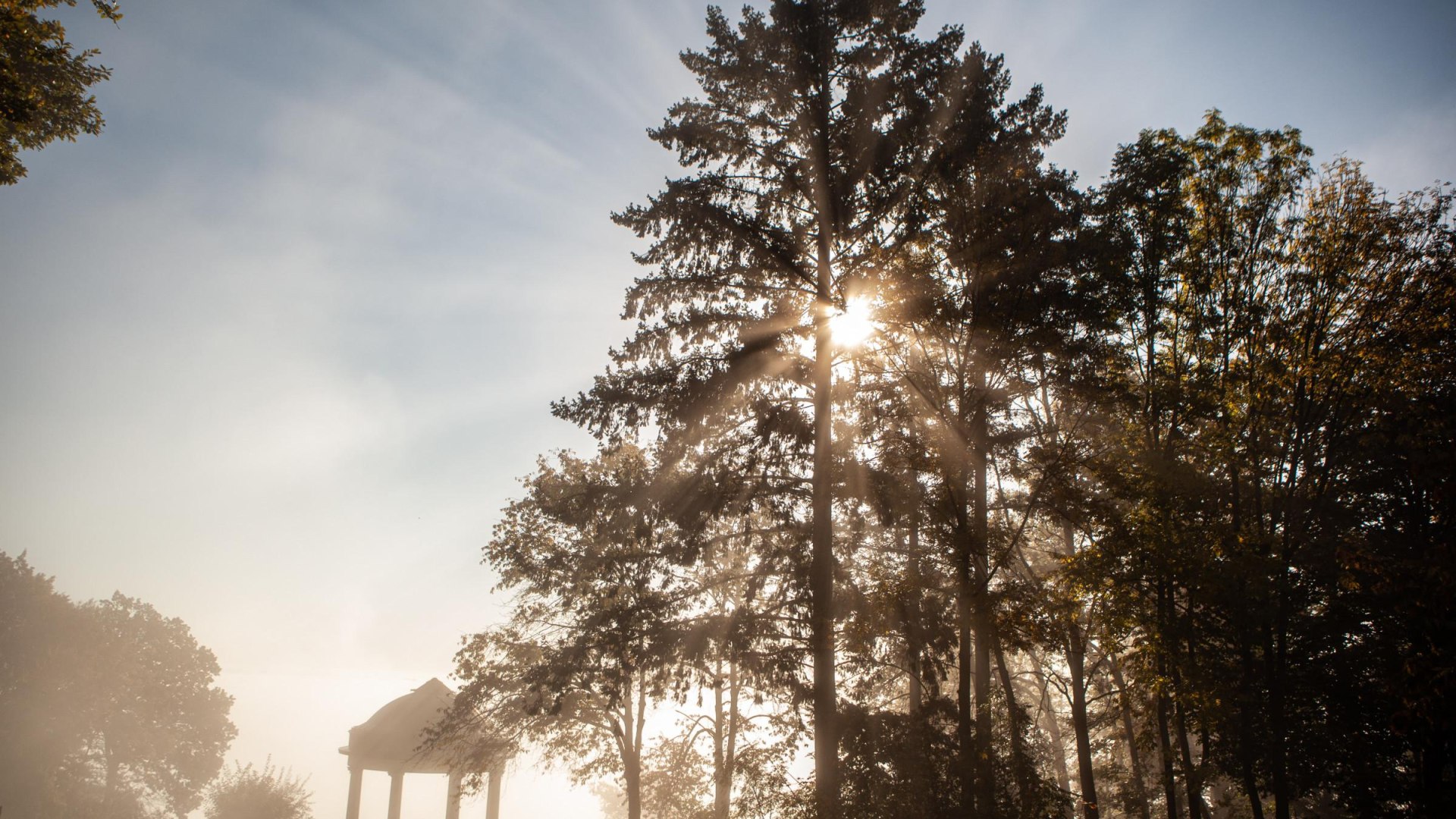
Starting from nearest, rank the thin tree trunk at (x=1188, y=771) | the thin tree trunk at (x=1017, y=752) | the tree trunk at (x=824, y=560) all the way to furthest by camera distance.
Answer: the thin tree trunk at (x=1017, y=752) → the tree trunk at (x=824, y=560) → the thin tree trunk at (x=1188, y=771)

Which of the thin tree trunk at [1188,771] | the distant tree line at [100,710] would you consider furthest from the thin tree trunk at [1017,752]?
the distant tree line at [100,710]

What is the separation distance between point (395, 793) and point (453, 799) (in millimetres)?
8261

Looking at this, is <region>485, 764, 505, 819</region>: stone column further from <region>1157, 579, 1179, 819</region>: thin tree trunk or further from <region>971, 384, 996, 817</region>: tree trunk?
<region>1157, 579, 1179, 819</region>: thin tree trunk

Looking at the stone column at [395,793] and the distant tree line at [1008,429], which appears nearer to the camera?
the distant tree line at [1008,429]

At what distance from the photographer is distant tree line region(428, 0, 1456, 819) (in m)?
11.1

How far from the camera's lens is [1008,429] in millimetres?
15094

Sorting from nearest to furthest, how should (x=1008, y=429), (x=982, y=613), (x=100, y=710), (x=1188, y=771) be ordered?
(x=982, y=613) < (x=1188, y=771) < (x=1008, y=429) < (x=100, y=710)

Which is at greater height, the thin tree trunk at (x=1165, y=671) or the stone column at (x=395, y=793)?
the thin tree trunk at (x=1165, y=671)

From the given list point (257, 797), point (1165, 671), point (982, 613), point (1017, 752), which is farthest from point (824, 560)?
point (257, 797)

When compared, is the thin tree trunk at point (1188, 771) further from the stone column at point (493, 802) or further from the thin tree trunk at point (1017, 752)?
the stone column at point (493, 802)

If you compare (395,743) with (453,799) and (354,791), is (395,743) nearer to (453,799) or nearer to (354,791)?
(354,791)

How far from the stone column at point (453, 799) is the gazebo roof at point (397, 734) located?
60.9 inches

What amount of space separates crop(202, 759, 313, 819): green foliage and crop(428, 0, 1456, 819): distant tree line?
2940 centimetres

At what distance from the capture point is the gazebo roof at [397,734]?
26.1 m
